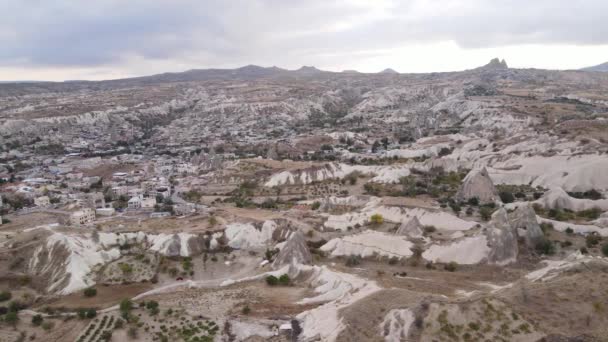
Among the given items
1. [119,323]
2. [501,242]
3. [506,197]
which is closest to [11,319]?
[119,323]

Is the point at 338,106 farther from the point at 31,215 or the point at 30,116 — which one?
the point at 31,215

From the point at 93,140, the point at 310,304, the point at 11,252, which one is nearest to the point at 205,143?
the point at 93,140

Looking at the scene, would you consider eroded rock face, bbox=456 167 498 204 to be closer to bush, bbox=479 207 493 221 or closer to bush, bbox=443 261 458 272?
bush, bbox=479 207 493 221

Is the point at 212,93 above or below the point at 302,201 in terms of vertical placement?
above

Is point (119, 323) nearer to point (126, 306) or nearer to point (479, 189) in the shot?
point (126, 306)

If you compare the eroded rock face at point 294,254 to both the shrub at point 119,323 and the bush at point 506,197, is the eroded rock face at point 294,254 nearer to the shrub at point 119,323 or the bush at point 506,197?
the shrub at point 119,323

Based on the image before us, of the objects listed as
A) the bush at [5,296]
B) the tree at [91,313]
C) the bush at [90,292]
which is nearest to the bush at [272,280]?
the tree at [91,313]
